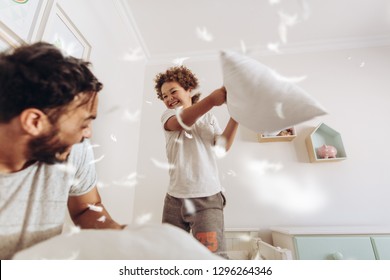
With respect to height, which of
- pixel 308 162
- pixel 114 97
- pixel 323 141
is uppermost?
pixel 114 97

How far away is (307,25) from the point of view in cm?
142

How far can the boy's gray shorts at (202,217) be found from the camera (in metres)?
0.64

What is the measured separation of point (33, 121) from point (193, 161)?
48 cm

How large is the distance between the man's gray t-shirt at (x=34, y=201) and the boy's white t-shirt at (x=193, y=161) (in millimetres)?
315

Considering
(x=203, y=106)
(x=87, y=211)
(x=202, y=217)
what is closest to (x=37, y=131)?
(x=87, y=211)

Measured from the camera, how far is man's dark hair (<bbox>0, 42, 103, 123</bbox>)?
384 millimetres

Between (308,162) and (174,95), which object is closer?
(174,95)

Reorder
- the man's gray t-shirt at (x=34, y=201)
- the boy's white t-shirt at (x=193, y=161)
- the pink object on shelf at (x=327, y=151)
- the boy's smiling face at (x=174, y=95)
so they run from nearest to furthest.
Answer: the man's gray t-shirt at (x=34, y=201) → the boy's white t-shirt at (x=193, y=161) → the boy's smiling face at (x=174, y=95) → the pink object on shelf at (x=327, y=151)

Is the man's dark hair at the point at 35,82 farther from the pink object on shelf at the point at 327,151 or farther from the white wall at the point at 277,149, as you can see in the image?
the pink object on shelf at the point at 327,151

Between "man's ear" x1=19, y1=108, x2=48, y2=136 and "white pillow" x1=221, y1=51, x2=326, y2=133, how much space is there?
0.39 metres

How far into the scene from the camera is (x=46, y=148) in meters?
0.43

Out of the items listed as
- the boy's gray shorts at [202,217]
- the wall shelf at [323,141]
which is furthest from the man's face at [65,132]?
the wall shelf at [323,141]

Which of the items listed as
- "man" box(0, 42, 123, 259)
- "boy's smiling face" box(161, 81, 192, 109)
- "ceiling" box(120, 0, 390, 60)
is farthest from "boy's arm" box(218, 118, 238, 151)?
"ceiling" box(120, 0, 390, 60)

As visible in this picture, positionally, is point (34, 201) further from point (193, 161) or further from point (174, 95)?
point (174, 95)
